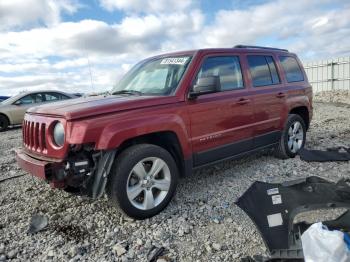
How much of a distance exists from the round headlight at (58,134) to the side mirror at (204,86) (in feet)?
5.05

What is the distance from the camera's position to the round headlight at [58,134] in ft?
11.2

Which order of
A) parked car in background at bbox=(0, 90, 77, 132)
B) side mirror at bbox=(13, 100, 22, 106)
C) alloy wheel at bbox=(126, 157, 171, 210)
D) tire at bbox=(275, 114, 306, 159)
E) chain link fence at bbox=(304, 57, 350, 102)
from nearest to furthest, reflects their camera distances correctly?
alloy wheel at bbox=(126, 157, 171, 210)
tire at bbox=(275, 114, 306, 159)
parked car in background at bbox=(0, 90, 77, 132)
side mirror at bbox=(13, 100, 22, 106)
chain link fence at bbox=(304, 57, 350, 102)

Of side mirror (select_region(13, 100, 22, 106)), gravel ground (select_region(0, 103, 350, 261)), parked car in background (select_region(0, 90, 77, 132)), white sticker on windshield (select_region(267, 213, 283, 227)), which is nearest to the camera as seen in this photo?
white sticker on windshield (select_region(267, 213, 283, 227))

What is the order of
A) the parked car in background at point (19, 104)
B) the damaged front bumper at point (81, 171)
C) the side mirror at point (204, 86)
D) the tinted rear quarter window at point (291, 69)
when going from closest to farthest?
the damaged front bumper at point (81, 171)
the side mirror at point (204, 86)
the tinted rear quarter window at point (291, 69)
the parked car in background at point (19, 104)

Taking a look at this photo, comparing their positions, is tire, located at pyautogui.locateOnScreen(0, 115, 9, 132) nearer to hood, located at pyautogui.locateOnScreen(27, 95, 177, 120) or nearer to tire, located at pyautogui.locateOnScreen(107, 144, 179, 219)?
hood, located at pyautogui.locateOnScreen(27, 95, 177, 120)

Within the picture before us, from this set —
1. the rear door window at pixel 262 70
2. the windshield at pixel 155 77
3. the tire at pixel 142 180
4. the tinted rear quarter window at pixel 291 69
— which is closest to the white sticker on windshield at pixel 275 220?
the tire at pixel 142 180

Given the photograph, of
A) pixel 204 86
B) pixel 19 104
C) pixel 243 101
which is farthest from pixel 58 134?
pixel 19 104

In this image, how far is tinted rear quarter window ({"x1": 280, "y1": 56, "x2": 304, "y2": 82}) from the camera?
5894 mm

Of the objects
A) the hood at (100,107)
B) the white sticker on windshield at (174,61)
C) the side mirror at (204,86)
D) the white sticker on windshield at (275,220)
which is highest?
the white sticker on windshield at (174,61)

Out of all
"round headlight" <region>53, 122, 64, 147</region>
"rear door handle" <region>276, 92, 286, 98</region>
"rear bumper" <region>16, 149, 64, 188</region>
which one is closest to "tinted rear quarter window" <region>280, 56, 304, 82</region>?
"rear door handle" <region>276, 92, 286, 98</region>

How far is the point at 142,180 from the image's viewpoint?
12.1 ft

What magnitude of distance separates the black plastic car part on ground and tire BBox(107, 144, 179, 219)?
47.2 inches

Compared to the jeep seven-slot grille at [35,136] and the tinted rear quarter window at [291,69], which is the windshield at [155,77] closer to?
the jeep seven-slot grille at [35,136]

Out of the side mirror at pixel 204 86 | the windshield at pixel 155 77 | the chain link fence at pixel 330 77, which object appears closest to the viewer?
the side mirror at pixel 204 86
